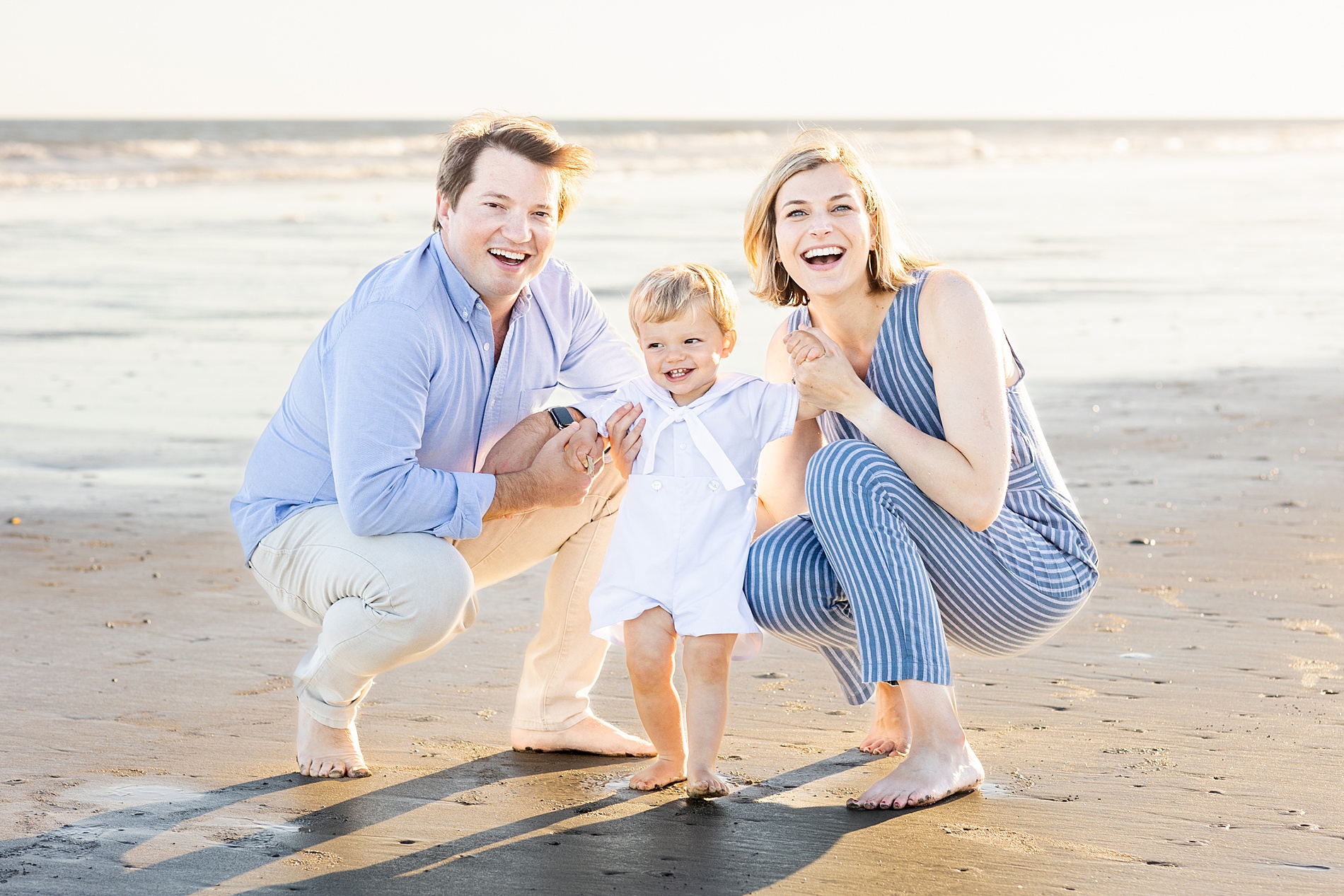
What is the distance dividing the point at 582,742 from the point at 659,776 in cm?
34

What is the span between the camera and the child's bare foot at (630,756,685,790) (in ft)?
10.5

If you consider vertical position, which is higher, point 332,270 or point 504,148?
point 332,270

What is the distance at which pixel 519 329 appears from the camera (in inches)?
141

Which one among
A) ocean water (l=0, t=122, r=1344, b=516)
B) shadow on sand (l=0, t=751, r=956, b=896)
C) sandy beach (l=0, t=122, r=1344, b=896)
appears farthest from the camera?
ocean water (l=0, t=122, r=1344, b=516)

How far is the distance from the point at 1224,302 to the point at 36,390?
27.6 feet

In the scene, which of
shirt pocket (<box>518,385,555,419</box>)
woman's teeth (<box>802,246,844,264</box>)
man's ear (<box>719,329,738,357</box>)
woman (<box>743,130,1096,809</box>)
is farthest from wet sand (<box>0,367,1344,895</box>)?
woman's teeth (<box>802,246,844,264</box>)

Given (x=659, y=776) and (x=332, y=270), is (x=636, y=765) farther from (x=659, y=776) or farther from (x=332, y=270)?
(x=332, y=270)

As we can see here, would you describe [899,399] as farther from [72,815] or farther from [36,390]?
[36,390]

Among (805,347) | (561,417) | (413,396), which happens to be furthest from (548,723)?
(805,347)

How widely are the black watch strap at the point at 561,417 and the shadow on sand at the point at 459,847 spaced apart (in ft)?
2.88

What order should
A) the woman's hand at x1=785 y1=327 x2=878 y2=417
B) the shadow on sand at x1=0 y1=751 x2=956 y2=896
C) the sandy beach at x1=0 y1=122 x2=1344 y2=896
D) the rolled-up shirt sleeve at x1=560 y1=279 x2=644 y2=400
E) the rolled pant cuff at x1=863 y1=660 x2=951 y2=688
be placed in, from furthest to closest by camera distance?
1. the rolled-up shirt sleeve at x1=560 y1=279 x2=644 y2=400
2. the woman's hand at x1=785 y1=327 x2=878 y2=417
3. the rolled pant cuff at x1=863 y1=660 x2=951 y2=688
4. the sandy beach at x1=0 y1=122 x2=1344 y2=896
5. the shadow on sand at x1=0 y1=751 x2=956 y2=896

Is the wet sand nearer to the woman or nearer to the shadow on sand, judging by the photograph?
the shadow on sand

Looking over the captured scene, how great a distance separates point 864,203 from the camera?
3430 millimetres

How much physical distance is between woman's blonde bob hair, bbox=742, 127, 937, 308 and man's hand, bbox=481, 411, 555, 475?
0.65m
